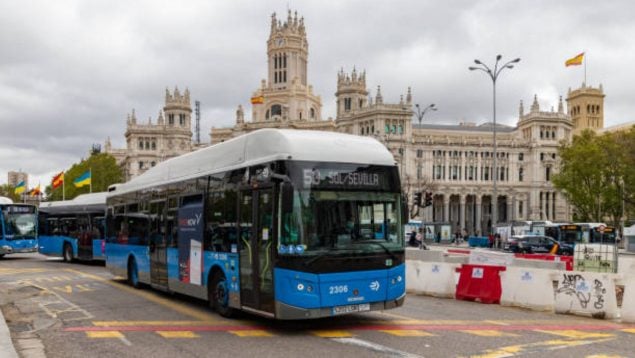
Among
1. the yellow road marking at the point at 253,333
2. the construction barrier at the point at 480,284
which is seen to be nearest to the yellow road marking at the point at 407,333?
the yellow road marking at the point at 253,333

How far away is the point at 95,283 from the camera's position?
62.8ft

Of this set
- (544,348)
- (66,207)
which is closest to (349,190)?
(544,348)

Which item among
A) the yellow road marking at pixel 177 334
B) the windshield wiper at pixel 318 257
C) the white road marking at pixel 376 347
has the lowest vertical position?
the yellow road marking at pixel 177 334

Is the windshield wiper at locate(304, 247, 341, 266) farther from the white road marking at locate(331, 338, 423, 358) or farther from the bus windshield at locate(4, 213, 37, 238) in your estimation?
the bus windshield at locate(4, 213, 37, 238)

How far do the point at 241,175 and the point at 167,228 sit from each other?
3.94 meters

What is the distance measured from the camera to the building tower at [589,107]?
155000 millimetres

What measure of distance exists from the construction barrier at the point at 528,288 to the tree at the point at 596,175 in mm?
51934

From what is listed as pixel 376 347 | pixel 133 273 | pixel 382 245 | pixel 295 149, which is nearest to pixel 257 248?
pixel 295 149

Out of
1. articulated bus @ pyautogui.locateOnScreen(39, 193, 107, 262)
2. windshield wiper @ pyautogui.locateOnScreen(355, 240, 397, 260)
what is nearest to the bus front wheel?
windshield wiper @ pyautogui.locateOnScreen(355, 240, 397, 260)

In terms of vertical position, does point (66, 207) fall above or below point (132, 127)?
below

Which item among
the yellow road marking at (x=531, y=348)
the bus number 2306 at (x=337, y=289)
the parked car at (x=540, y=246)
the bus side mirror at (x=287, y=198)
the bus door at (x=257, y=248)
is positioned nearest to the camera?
the yellow road marking at (x=531, y=348)

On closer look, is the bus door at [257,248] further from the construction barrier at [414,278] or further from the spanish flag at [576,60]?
the spanish flag at [576,60]

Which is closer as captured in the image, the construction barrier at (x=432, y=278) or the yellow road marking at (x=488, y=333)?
the yellow road marking at (x=488, y=333)

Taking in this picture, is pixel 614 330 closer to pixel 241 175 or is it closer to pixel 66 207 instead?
pixel 241 175
